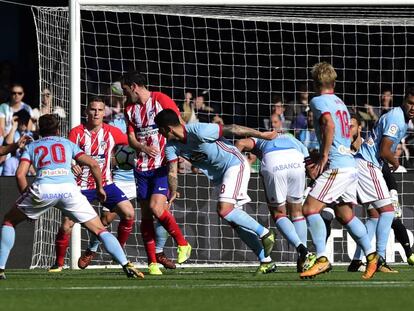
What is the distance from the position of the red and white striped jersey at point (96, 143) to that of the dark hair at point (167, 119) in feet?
8.21

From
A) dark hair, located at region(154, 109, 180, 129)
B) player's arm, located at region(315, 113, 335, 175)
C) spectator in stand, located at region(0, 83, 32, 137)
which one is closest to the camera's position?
player's arm, located at region(315, 113, 335, 175)

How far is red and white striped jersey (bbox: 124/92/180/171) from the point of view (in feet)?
47.0

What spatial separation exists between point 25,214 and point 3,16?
475 inches

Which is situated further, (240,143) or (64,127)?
(64,127)

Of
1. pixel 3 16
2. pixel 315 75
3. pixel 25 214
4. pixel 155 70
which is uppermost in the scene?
pixel 3 16

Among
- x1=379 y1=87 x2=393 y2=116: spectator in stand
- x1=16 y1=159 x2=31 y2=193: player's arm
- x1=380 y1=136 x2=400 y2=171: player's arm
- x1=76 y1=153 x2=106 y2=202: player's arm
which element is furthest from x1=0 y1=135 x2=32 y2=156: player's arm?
x1=379 y1=87 x2=393 y2=116: spectator in stand

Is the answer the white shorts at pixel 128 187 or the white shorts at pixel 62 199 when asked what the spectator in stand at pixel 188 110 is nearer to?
the white shorts at pixel 128 187

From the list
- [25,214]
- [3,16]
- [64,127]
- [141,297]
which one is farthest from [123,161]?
[3,16]

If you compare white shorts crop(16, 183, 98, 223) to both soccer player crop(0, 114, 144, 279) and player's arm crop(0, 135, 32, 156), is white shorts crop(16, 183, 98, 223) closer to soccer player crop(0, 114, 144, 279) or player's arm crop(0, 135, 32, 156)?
soccer player crop(0, 114, 144, 279)

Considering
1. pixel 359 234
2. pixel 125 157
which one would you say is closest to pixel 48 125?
pixel 359 234

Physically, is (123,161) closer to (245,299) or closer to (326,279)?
(326,279)

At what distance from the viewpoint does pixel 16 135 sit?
1936cm

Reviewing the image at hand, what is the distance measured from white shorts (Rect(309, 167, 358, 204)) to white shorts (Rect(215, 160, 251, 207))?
3.83 feet

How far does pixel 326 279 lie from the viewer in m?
12.5
